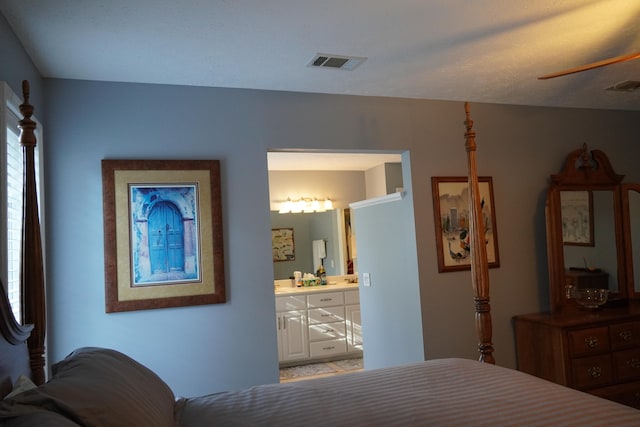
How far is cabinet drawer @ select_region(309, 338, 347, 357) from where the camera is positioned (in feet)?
18.1

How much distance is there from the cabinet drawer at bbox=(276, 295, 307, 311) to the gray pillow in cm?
370

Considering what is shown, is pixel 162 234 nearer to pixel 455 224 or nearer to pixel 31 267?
pixel 31 267

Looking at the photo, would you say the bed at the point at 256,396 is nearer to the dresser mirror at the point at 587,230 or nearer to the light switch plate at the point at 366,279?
the dresser mirror at the point at 587,230

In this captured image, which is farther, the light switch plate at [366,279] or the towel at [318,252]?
the towel at [318,252]

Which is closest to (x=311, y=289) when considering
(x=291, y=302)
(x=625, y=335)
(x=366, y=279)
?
(x=291, y=302)

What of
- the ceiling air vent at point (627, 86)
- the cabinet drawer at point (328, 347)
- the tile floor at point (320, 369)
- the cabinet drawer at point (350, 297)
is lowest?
the tile floor at point (320, 369)

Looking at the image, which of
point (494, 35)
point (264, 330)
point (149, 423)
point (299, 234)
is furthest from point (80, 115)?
point (299, 234)

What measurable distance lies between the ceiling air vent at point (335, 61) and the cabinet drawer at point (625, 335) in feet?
8.93

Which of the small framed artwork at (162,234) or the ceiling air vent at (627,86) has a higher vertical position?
the ceiling air vent at (627,86)

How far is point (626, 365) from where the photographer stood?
365 cm

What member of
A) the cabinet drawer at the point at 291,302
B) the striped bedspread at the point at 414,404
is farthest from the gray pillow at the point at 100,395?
the cabinet drawer at the point at 291,302

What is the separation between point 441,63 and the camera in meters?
3.02

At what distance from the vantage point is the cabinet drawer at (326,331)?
5.52 meters

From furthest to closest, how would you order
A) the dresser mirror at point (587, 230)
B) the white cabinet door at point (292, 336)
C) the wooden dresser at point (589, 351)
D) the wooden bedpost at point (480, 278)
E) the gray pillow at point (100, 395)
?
the white cabinet door at point (292, 336), the dresser mirror at point (587, 230), the wooden dresser at point (589, 351), the wooden bedpost at point (480, 278), the gray pillow at point (100, 395)
